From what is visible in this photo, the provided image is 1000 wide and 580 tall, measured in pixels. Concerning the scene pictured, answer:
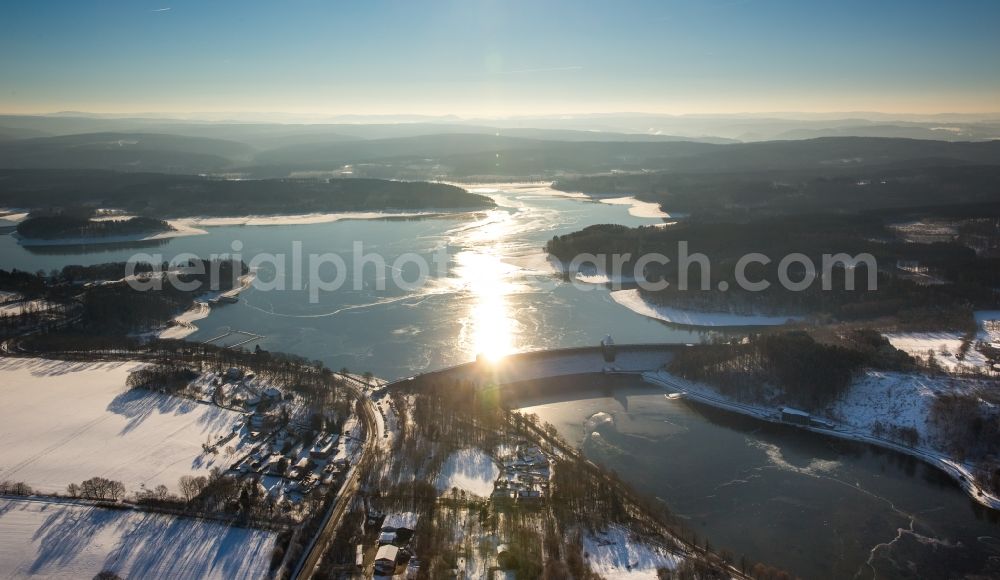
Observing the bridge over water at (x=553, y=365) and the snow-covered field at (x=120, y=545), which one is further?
the bridge over water at (x=553, y=365)

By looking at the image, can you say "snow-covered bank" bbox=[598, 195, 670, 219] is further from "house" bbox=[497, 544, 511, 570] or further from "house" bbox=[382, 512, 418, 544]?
"house" bbox=[497, 544, 511, 570]

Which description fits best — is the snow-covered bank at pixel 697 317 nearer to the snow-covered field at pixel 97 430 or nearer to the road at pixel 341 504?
the road at pixel 341 504

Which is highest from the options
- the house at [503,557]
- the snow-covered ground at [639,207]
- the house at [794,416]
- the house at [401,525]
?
the snow-covered ground at [639,207]

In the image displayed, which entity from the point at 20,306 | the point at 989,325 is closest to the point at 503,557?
the point at 989,325

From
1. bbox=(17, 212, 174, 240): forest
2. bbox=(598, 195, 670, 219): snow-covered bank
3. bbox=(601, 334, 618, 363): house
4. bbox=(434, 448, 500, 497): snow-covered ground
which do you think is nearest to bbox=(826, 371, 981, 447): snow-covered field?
bbox=(601, 334, 618, 363): house

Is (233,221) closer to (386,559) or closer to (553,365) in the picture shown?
(553,365)

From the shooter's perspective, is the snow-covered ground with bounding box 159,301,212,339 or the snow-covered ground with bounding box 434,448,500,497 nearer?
the snow-covered ground with bounding box 434,448,500,497

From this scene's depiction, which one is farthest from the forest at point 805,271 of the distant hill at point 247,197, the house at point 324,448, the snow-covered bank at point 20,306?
the distant hill at point 247,197
